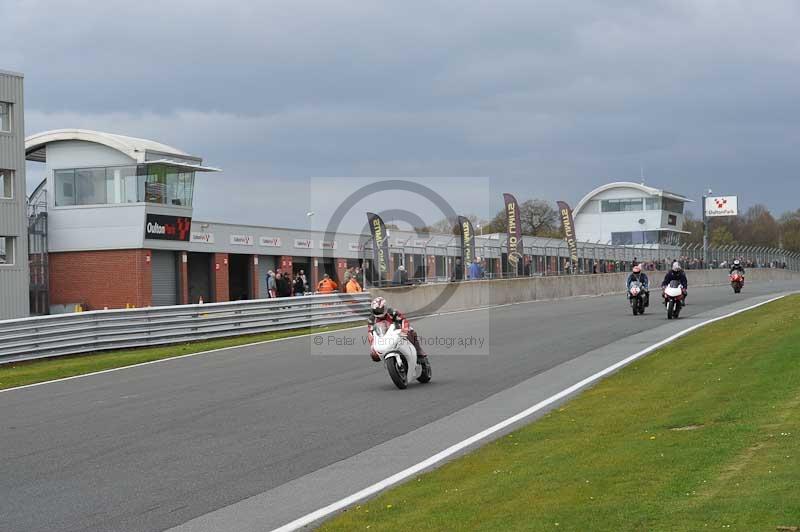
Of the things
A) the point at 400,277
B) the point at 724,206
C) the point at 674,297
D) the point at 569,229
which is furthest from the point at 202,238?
the point at 724,206

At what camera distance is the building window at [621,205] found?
112344mm

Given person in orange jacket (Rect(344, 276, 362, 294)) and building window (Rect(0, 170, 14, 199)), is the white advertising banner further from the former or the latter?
person in orange jacket (Rect(344, 276, 362, 294))

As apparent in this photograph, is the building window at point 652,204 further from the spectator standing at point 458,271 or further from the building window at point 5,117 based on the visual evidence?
the building window at point 5,117

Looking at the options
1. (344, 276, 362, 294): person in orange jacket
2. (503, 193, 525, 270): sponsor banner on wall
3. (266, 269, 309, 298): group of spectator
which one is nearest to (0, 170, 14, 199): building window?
(266, 269, 309, 298): group of spectator

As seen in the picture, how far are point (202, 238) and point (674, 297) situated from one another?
29396mm

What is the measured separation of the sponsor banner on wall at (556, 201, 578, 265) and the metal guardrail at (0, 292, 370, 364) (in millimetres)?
22602

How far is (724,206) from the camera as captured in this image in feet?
424

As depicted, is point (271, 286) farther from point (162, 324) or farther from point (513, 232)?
point (513, 232)

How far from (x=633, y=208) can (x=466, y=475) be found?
4219 inches

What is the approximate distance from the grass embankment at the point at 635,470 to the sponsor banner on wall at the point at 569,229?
123 feet

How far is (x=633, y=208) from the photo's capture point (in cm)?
11256

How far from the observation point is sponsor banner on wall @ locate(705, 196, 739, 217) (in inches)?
5054

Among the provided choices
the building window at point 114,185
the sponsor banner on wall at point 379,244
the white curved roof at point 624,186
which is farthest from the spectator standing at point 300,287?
the white curved roof at point 624,186

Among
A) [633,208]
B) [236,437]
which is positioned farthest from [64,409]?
[633,208]
